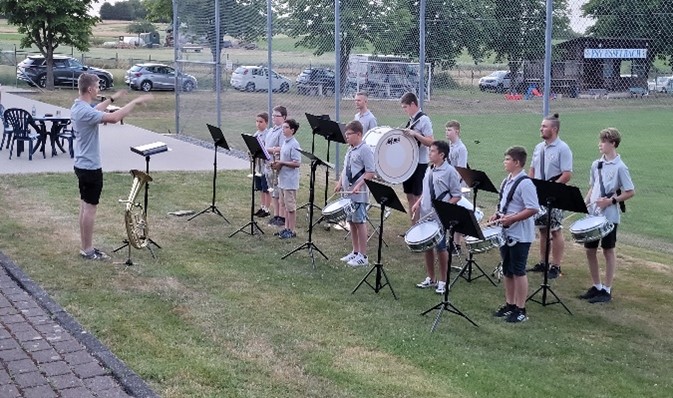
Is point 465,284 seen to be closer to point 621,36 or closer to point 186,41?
point 621,36

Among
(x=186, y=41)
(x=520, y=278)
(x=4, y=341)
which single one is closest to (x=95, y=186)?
(x=4, y=341)

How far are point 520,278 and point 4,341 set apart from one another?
4905 mm

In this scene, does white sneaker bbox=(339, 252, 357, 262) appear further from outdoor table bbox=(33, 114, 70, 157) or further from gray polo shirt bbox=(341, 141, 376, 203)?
outdoor table bbox=(33, 114, 70, 157)

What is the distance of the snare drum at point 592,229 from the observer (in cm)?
917

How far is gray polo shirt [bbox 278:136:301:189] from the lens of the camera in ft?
40.3

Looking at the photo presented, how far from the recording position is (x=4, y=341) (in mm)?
7711

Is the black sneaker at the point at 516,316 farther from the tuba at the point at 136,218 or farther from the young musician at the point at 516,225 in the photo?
the tuba at the point at 136,218

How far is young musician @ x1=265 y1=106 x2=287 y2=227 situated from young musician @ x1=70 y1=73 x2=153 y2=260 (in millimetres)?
2588

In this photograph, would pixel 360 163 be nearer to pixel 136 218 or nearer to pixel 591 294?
pixel 136 218

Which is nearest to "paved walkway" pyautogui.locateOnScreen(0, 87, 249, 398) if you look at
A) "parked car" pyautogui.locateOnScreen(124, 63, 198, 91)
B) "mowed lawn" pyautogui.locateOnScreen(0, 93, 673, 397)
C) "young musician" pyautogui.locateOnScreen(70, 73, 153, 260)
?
"mowed lawn" pyautogui.locateOnScreen(0, 93, 673, 397)

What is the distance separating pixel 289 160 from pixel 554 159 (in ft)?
12.5

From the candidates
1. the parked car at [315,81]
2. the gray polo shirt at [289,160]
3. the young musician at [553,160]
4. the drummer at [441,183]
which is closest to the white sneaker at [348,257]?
the gray polo shirt at [289,160]

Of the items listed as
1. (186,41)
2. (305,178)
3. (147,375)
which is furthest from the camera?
(186,41)

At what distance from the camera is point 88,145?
10.5m
